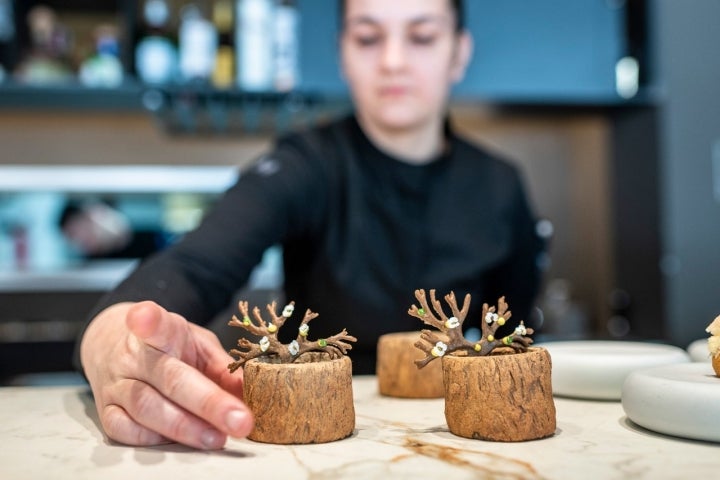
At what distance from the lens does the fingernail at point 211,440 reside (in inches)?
25.3

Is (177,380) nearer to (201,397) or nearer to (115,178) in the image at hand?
(201,397)

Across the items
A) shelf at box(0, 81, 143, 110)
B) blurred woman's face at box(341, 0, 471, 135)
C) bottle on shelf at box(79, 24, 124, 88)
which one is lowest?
blurred woman's face at box(341, 0, 471, 135)

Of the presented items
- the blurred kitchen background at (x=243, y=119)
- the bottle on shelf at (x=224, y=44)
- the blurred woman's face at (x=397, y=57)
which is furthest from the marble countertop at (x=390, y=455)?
the bottle on shelf at (x=224, y=44)

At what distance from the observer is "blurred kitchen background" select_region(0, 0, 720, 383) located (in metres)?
2.54

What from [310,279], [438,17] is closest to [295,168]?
[310,279]

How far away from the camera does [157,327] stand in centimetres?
68

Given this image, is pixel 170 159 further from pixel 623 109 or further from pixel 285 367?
pixel 285 367

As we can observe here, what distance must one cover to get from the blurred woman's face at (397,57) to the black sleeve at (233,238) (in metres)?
0.19

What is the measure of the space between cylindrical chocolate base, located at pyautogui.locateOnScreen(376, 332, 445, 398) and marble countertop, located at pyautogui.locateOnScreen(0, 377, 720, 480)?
105 mm

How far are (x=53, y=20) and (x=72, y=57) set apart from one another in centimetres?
15

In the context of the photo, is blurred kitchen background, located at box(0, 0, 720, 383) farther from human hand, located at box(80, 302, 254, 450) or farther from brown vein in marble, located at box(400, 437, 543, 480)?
brown vein in marble, located at box(400, 437, 543, 480)

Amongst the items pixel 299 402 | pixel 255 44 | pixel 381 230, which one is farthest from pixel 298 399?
pixel 255 44

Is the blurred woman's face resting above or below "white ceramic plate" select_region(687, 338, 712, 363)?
above

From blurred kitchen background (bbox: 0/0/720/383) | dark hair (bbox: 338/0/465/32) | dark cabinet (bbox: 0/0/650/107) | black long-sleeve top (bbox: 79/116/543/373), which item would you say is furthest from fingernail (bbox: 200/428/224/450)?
dark cabinet (bbox: 0/0/650/107)
